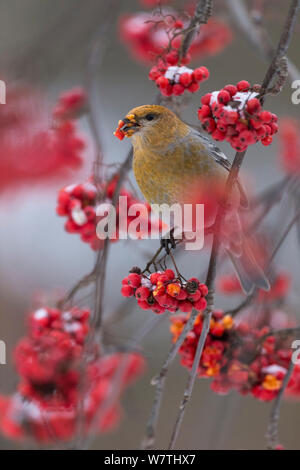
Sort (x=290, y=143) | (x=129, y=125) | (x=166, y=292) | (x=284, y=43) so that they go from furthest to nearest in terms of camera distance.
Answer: (x=290, y=143) → (x=129, y=125) → (x=166, y=292) → (x=284, y=43)

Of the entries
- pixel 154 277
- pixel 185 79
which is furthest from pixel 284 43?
pixel 154 277

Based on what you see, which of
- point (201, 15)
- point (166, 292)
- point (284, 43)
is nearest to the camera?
point (284, 43)

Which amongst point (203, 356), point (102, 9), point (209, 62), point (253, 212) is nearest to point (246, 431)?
point (253, 212)

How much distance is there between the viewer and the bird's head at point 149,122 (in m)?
1.21

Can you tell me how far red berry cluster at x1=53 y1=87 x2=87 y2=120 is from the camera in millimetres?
1536

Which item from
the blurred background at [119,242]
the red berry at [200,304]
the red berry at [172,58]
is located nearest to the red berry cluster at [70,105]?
the blurred background at [119,242]

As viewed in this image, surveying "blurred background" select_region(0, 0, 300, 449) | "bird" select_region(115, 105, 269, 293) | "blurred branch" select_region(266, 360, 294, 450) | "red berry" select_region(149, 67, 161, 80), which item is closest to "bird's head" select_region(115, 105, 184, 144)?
"bird" select_region(115, 105, 269, 293)

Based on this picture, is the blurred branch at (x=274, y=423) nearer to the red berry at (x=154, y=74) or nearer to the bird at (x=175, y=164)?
the bird at (x=175, y=164)

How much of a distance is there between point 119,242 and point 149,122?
465 millimetres

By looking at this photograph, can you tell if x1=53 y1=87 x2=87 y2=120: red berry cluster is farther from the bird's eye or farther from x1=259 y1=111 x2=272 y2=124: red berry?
x1=259 y1=111 x2=272 y2=124: red berry

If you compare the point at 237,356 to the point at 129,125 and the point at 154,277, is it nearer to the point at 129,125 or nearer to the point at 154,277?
the point at 154,277

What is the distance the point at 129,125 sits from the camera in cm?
122
